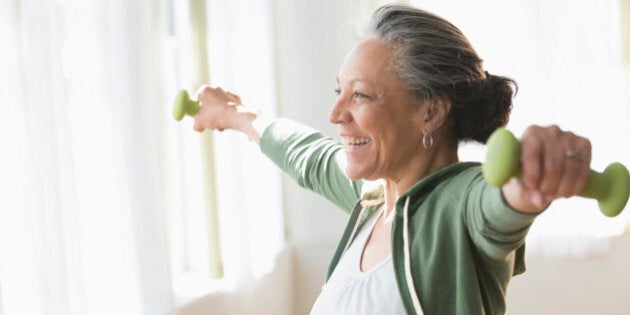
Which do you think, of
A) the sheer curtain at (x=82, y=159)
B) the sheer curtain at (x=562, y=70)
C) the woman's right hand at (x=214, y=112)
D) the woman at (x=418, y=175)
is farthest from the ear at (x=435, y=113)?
the sheer curtain at (x=562, y=70)

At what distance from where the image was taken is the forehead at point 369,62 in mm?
1563

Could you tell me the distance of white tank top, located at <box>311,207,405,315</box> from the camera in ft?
4.76

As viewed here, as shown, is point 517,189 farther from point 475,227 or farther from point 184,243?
point 184,243

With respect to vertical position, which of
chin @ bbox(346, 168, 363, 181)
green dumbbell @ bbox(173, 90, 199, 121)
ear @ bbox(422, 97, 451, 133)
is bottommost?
chin @ bbox(346, 168, 363, 181)

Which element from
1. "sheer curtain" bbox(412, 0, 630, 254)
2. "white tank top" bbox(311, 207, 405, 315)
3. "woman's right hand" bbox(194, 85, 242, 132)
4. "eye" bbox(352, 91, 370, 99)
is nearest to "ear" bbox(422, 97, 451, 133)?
"eye" bbox(352, 91, 370, 99)

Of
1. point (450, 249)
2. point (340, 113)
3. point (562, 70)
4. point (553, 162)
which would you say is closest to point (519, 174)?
point (553, 162)

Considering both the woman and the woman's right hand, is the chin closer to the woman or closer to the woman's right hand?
the woman

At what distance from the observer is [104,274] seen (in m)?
2.44

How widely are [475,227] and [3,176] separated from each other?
1192 millimetres

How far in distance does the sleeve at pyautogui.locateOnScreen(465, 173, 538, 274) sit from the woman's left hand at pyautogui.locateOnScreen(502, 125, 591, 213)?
0.13 metres

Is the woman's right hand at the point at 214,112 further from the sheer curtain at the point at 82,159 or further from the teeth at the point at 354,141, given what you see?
the teeth at the point at 354,141

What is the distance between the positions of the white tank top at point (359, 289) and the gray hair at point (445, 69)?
0.94 ft

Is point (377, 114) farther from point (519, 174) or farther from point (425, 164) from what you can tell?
point (519, 174)

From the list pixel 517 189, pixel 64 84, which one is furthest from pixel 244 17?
pixel 517 189
